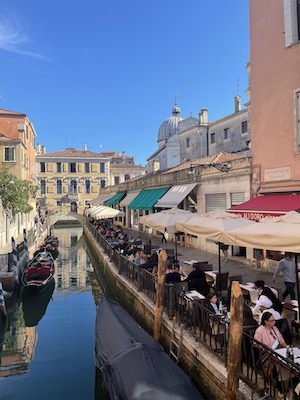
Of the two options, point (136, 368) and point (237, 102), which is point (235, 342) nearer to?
point (136, 368)

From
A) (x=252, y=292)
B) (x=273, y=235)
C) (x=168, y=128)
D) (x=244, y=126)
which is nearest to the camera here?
(x=273, y=235)

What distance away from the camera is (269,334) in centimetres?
521

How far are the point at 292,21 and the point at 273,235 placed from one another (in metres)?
9.32

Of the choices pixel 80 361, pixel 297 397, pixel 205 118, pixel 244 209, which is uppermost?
pixel 205 118

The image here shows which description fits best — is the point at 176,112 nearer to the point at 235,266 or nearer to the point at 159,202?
the point at 159,202

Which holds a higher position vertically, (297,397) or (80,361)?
(297,397)

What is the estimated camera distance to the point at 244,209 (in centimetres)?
1177

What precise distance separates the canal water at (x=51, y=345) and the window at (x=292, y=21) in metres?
12.0

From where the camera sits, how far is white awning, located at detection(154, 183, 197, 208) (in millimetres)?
17845

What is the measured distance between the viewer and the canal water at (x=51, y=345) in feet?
26.9

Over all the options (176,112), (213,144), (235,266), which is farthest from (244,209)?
(176,112)

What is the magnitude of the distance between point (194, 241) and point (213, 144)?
576 inches

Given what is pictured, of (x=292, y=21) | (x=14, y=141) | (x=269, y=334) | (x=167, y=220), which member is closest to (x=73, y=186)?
(x=14, y=141)

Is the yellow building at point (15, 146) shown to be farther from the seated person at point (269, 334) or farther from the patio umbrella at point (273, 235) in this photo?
the seated person at point (269, 334)
